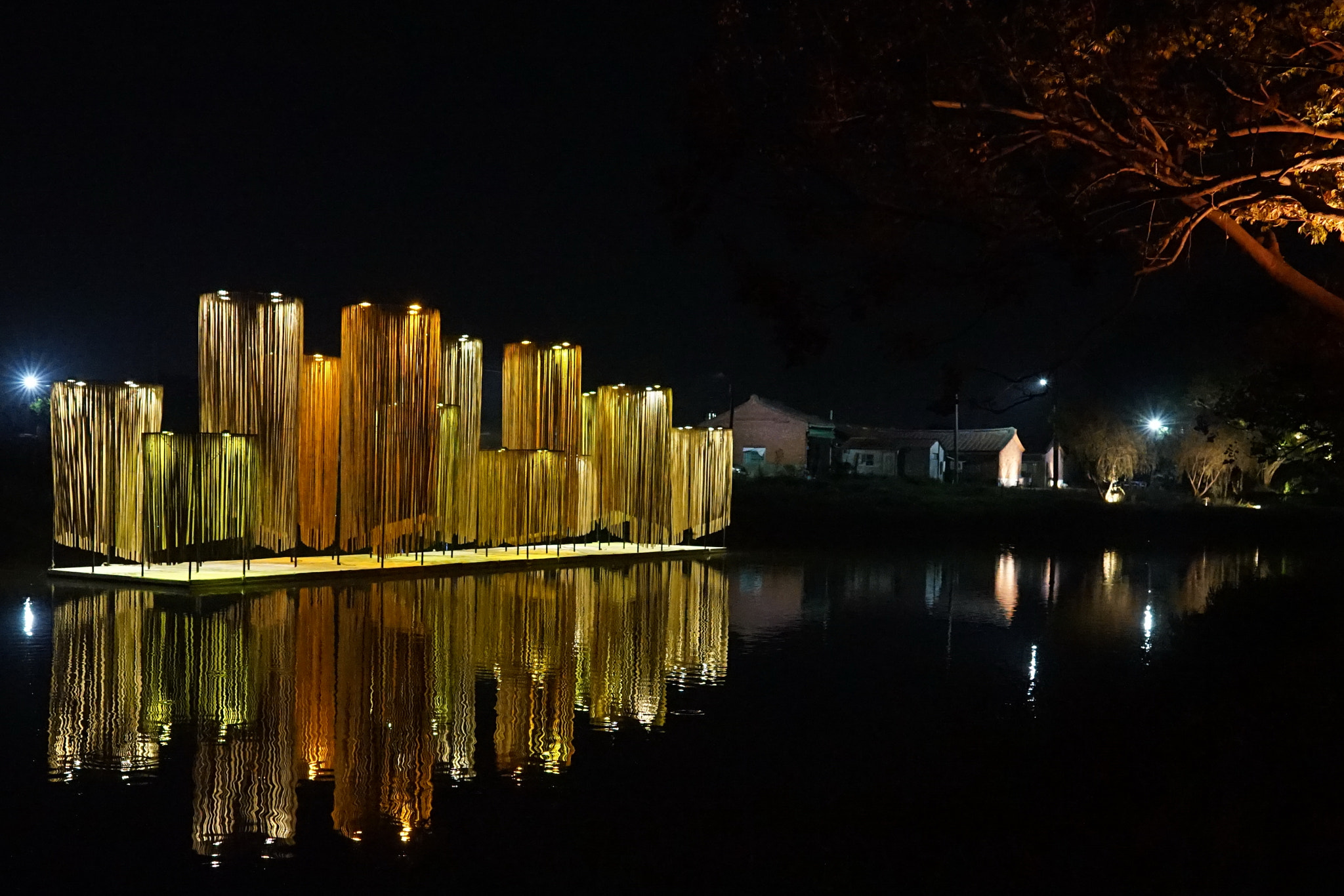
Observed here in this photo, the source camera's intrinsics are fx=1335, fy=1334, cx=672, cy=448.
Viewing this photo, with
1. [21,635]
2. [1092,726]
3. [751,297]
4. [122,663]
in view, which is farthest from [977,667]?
[21,635]

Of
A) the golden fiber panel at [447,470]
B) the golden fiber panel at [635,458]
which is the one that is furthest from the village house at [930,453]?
the golden fiber panel at [447,470]

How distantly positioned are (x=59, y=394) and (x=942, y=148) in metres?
12.1

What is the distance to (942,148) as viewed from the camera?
35.5 feet

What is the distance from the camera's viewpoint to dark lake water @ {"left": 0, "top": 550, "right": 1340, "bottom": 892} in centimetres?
545

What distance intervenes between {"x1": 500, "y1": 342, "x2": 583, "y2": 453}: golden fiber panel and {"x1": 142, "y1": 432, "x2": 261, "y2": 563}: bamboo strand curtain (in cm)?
532

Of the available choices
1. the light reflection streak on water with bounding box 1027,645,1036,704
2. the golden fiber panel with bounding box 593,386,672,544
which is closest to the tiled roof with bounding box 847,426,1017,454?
the golden fiber panel with bounding box 593,386,672,544

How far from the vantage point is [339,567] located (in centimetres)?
1861

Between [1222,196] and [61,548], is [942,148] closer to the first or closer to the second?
[1222,196]

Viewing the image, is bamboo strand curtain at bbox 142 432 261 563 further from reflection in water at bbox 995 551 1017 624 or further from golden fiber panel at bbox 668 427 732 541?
reflection in water at bbox 995 551 1017 624

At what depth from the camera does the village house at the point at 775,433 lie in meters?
62.1

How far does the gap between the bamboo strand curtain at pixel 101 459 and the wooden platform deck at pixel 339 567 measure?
458mm

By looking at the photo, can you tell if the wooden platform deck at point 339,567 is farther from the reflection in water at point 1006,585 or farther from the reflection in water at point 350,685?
the reflection in water at point 1006,585

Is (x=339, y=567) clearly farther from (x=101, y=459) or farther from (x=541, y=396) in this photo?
(x=541, y=396)

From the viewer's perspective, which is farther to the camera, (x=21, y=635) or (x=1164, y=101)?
(x=21, y=635)
